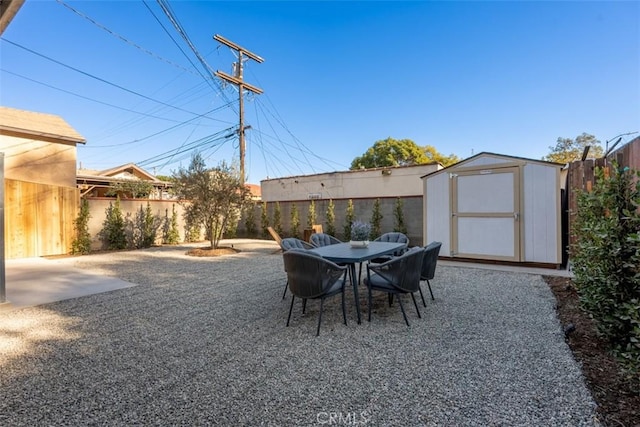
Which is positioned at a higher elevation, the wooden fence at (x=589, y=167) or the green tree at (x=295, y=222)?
the wooden fence at (x=589, y=167)

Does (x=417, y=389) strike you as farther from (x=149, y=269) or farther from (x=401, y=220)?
(x=401, y=220)

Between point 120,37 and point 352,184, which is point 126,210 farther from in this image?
point 352,184

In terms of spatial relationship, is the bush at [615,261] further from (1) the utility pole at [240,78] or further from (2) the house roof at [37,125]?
(2) the house roof at [37,125]

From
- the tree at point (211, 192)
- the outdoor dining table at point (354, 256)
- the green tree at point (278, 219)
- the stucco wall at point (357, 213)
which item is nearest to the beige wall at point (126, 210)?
the tree at point (211, 192)

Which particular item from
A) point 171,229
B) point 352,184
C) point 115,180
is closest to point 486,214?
point 352,184

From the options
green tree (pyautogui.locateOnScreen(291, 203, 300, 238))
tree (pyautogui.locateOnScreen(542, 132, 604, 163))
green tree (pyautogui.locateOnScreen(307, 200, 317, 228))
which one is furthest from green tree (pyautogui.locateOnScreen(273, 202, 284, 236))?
tree (pyautogui.locateOnScreen(542, 132, 604, 163))

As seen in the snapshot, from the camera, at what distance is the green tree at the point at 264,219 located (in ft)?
39.5

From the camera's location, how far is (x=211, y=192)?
27.9 feet

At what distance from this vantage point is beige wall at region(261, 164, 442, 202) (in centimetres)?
1165

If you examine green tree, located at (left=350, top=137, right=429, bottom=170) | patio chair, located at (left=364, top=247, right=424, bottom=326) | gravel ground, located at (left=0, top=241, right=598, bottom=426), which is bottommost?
gravel ground, located at (left=0, top=241, right=598, bottom=426)

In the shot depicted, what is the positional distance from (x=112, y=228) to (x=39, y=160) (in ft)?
8.63

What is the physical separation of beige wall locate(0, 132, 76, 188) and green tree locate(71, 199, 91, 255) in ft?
3.84

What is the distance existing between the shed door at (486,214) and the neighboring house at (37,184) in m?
9.91

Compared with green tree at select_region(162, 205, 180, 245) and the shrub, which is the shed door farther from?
green tree at select_region(162, 205, 180, 245)
